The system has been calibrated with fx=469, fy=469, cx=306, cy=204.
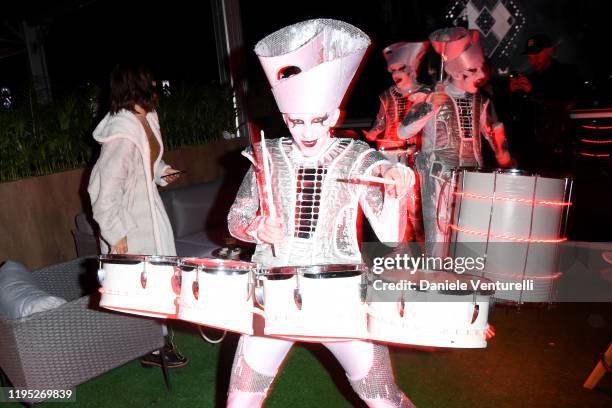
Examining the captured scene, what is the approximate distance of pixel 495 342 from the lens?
343 centimetres

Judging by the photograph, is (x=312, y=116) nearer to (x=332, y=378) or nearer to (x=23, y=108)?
(x=332, y=378)

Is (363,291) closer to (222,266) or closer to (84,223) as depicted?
(222,266)

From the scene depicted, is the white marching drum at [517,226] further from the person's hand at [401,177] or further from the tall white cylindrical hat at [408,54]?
the tall white cylindrical hat at [408,54]

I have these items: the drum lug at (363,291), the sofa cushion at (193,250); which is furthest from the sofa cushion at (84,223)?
the drum lug at (363,291)

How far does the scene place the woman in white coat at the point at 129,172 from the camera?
8.79 feet

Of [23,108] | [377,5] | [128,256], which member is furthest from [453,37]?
[377,5]

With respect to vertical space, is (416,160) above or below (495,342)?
above

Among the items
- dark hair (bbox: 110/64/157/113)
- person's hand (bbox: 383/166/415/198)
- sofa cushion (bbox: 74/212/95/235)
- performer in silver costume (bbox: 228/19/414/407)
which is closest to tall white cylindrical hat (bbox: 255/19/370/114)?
performer in silver costume (bbox: 228/19/414/407)

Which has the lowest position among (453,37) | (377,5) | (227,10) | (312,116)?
(312,116)

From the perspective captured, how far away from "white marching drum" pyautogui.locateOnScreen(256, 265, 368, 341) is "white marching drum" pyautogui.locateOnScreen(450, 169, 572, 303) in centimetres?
138

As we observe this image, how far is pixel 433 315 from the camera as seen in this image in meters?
1.45

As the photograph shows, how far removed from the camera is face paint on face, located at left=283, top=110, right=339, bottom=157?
5.57 feet

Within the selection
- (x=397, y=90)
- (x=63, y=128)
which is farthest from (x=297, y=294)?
(x=63, y=128)

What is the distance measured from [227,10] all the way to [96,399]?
524 cm
